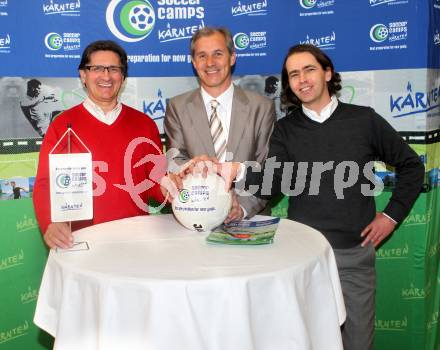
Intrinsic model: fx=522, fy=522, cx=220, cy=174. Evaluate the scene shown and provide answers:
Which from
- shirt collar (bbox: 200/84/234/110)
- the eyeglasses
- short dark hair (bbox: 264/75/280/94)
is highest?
the eyeglasses

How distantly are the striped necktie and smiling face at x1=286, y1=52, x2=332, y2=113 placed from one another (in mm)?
459

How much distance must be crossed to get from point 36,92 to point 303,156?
5.17ft

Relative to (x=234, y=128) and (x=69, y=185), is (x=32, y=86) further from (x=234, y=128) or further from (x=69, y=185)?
(x=69, y=185)

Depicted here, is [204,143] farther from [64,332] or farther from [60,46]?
[64,332]

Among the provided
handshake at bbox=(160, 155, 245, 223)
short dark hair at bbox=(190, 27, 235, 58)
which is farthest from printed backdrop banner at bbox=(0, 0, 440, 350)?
handshake at bbox=(160, 155, 245, 223)

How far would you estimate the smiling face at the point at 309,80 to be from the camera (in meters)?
2.56

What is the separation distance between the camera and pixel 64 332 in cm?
168

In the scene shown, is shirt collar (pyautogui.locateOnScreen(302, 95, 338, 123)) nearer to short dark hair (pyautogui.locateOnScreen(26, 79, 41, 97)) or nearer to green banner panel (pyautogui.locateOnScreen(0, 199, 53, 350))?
short dark hair (pyautogui.locateOnScreen(26, 79, 41, 97))

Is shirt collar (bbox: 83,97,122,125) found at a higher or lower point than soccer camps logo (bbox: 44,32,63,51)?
lower

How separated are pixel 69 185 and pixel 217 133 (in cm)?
110

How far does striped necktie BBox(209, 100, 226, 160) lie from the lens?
282 centimetres

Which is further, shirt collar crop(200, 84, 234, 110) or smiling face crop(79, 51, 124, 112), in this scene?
shirt collar crop(200, 84, 234, 110)

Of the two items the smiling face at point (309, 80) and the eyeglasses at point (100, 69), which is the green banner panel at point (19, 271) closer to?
the eyeglasses at point (100, 69)

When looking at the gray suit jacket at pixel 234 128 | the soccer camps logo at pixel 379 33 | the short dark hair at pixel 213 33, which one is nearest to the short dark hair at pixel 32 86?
the gray suit jacket at pixel 234 128
